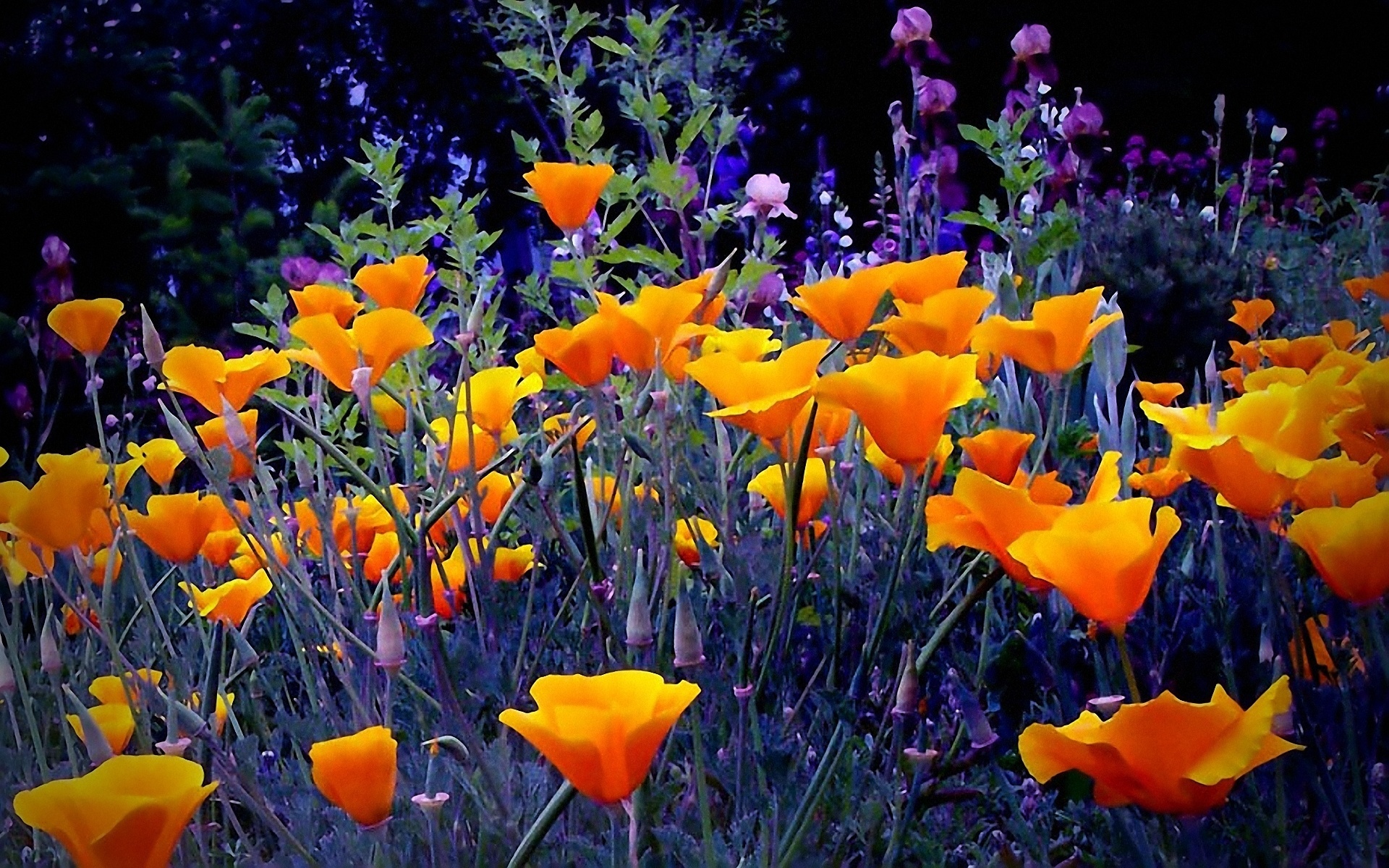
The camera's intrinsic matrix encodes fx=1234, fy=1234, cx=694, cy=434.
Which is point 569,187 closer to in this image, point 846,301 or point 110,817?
point 846,301

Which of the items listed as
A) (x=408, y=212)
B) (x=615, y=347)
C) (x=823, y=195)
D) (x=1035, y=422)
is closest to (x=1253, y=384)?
(x=615, y=347)

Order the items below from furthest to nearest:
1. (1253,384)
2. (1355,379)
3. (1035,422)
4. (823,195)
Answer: (823,195) → (1035,422) → (1253,384) → (1355,379)

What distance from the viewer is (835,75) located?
8.41 metres

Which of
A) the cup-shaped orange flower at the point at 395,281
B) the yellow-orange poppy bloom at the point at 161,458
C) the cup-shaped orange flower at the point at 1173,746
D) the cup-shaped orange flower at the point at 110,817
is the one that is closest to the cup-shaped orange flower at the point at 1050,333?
the cup-shaped orange flower at the point at 1173,746

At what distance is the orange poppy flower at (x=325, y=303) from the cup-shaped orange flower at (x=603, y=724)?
2.04ft

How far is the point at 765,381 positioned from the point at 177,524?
56 cm

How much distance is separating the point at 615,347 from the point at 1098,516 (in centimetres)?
43

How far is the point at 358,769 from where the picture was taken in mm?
627

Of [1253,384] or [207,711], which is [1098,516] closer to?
[1253,384]

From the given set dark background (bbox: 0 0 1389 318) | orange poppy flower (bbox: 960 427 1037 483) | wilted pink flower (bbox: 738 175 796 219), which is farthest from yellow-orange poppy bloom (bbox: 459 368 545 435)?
dark background (bbox: 0 0 1389 318)

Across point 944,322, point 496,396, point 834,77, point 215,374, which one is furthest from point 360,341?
point 834,77

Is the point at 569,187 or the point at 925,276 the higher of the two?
the point at 569,187

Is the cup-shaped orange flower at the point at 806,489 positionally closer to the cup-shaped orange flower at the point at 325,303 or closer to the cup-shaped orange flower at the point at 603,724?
the cup-shaped orange flower at the point at 325,303

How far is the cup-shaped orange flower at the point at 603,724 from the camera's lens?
1.79ft
